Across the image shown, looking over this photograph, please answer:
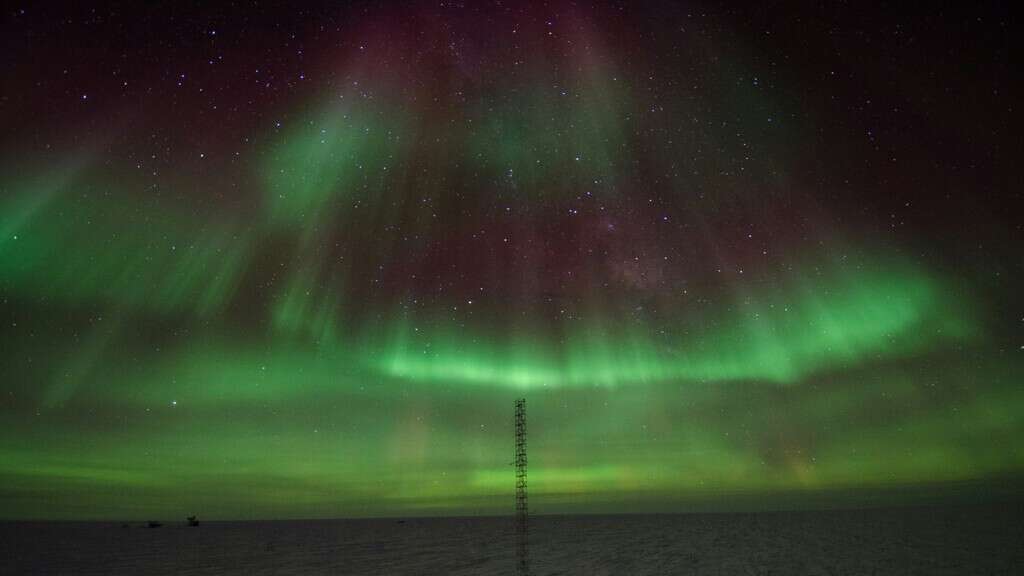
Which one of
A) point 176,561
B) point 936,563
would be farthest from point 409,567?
point 936,563

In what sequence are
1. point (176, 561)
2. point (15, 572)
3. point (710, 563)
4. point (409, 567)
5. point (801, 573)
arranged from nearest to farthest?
point (801, 573)
point (710, 563)
point (409, 567)
point (15, 572)
point (176, 561)

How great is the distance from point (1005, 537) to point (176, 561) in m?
128

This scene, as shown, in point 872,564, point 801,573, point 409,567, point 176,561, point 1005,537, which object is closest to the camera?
point 801,573

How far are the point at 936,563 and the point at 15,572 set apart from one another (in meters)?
111

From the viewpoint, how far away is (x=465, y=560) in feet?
301

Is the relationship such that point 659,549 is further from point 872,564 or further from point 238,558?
point 238,558

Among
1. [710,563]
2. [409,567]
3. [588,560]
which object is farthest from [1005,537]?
[409,567]

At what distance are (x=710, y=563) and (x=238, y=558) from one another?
6886 centimetres

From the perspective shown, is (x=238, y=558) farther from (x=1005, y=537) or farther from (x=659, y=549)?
(x=1005, y=537)

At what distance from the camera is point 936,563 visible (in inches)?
2778

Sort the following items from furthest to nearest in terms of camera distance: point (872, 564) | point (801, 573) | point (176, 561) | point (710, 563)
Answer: point (176, 561), point (710, 563), point (872, 564), point (801, 573)

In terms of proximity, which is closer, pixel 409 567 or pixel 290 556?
pixel 409 567

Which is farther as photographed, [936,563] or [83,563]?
[83,563]

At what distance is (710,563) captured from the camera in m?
75.9
